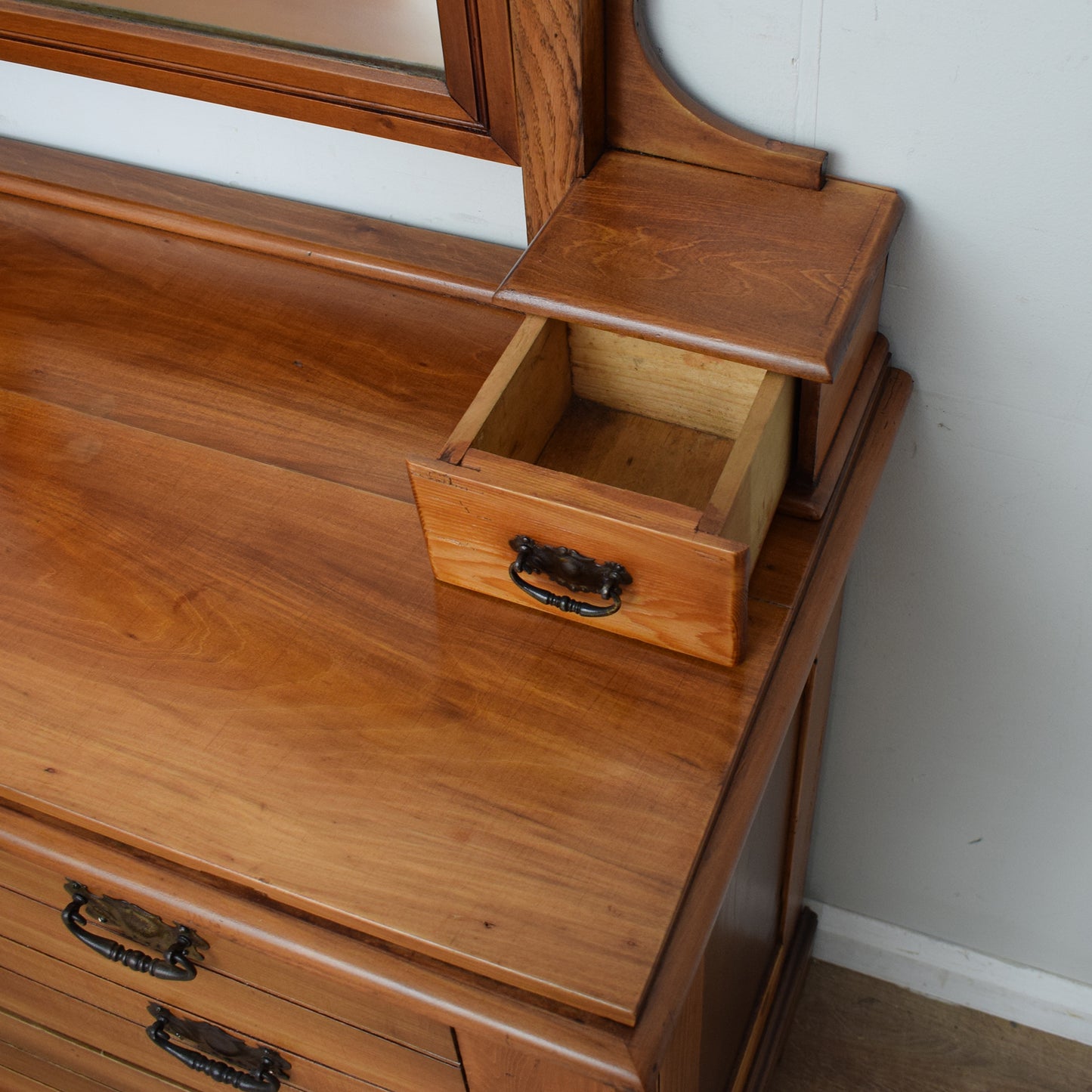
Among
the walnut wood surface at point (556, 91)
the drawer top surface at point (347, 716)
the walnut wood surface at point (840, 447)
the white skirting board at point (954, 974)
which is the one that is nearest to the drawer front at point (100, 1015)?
the drawer top surface at point (347, 716)

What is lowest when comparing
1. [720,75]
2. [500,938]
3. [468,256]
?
[500,938]

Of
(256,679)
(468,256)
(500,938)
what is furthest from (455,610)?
(468,256)

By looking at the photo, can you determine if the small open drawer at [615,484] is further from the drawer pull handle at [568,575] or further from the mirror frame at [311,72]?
the mirror frame at [311,72]

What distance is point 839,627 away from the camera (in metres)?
1.18

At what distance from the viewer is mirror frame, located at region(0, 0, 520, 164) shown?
2.91 ft

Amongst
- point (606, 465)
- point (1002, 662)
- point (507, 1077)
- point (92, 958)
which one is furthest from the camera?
point (1002, 662)

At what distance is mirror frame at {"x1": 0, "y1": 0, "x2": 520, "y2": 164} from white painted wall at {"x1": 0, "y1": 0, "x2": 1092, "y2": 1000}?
0.06 meters

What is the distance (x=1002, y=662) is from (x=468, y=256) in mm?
617

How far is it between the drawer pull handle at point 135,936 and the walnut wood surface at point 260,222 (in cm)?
54

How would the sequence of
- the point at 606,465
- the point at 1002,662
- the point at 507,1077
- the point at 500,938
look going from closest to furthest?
the point at 500,938, the point at 507,1077, the point at 606,465, the point at 1002,662

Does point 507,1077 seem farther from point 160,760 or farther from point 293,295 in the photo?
point 293,295

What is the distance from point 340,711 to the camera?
0.76 meters

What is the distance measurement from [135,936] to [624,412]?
53 centimetres

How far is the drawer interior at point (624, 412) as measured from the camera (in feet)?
2.68
